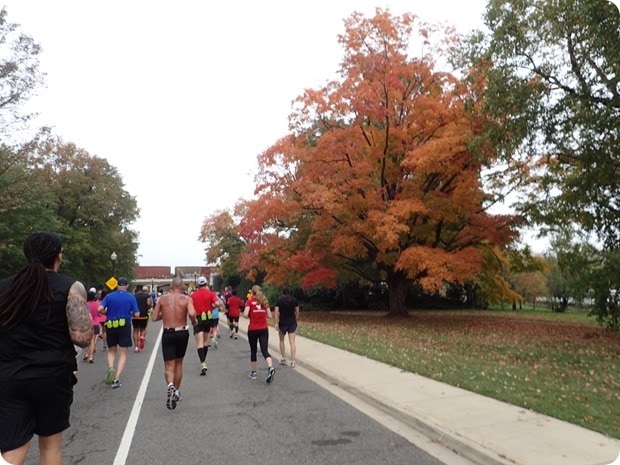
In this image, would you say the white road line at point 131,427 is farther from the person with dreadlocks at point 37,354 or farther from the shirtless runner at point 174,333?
the person with dreadlocks at point 37,354

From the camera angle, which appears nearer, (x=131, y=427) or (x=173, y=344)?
(x=131, y=427)

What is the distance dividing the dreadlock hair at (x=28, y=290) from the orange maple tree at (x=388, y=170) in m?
16.1

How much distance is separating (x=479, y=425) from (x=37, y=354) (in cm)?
487

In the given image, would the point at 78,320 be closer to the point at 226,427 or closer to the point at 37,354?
the point at 37,354

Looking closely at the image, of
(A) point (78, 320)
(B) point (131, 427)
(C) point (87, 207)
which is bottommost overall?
(B) point (131, 427)

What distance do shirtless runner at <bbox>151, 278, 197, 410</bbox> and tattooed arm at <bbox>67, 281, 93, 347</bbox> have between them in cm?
404

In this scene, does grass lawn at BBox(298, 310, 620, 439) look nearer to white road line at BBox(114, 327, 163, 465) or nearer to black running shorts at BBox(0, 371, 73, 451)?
white road line at BBox(114, 327, 163, 465)

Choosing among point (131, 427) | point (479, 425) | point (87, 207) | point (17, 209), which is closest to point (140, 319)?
point (131, 427)

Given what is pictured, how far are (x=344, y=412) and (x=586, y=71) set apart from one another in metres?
12.6

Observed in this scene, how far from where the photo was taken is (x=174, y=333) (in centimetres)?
731

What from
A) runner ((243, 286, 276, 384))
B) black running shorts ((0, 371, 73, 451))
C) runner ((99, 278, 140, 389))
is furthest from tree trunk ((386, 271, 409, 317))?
black running shorts ((0, 371, 73, 451))

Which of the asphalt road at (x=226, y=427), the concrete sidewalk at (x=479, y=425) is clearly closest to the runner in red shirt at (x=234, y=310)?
the asphalt road at (x=226, y=427)

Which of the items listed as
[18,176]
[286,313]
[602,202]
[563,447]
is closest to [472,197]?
[602,202]

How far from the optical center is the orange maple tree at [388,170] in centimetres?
1956
